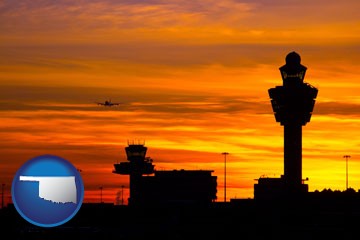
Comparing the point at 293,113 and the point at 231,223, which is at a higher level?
the point at 293,113

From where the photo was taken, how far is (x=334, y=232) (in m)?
136

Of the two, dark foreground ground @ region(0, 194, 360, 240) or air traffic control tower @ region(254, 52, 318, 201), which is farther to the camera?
air traffic control tower @ region(254, 52, 318, 201)

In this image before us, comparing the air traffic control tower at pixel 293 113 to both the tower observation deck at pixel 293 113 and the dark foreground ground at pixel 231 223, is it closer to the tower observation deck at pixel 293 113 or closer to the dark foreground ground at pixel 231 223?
the tower observation deck at pixel 293 113

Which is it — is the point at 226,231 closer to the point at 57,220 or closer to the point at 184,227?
the point at 184,227

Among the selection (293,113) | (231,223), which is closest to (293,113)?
(293,113)

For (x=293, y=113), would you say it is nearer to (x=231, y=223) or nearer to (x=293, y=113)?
(x=293, y=113)

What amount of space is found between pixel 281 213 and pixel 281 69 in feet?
99.2

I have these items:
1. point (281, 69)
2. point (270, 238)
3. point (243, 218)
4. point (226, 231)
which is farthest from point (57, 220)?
point (281, 69)

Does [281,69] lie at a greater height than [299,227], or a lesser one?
greater

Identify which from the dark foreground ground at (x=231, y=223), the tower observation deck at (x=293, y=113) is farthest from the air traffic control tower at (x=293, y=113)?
the dark foreground ground at (x=231, y=223)

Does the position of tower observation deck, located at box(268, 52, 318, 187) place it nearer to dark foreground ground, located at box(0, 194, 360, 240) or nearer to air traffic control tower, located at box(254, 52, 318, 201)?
air traffic control tower, located at box(254, 52, 318, 201)

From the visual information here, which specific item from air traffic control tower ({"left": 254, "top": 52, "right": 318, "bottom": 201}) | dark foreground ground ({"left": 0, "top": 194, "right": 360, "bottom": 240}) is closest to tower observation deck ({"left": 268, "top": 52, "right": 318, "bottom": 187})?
air traffic control tower ({"left": 254, "top": 52, "right": 318, "bottom": 201})

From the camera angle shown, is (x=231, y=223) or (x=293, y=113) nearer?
(x=231, y=223)

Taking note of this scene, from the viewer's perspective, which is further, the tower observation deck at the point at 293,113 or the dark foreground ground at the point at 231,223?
the tower observation deck at the point at 293,113
